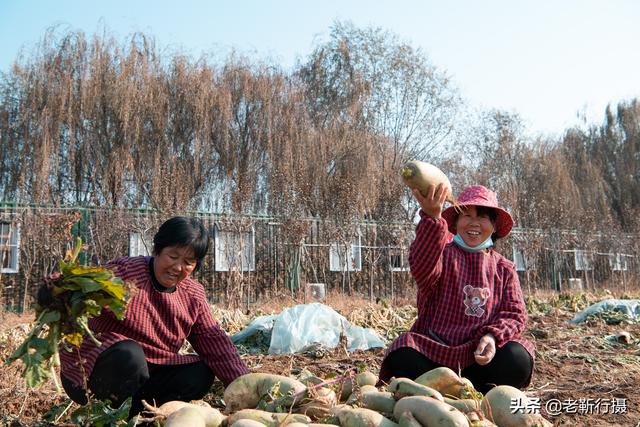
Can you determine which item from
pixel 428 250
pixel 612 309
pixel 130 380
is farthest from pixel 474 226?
pixel 612 309

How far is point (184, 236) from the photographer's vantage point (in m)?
2.79

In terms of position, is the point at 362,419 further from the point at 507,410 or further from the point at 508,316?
the point at 508,316

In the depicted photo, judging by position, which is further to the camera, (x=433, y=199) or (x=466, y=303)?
(x=466, y=303)

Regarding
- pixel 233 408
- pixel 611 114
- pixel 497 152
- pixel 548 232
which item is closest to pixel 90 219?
pixel 233 408

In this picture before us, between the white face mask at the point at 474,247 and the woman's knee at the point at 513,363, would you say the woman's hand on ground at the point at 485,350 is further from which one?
the white face mask at the point at 474,247

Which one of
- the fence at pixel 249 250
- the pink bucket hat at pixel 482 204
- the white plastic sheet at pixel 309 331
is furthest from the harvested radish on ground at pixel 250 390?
the fence at pixel 249 250

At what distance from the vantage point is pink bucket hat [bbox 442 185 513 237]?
3035 millimetres

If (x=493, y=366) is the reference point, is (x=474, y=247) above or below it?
above

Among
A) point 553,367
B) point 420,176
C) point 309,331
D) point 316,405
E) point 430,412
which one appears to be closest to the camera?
point 430,412

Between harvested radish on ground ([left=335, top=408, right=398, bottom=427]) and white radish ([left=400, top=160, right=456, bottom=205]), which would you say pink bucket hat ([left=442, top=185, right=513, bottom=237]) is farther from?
harvested radish on ground ([left=335, top=408, right=398, bottom=427])

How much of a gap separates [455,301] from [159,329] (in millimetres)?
1584

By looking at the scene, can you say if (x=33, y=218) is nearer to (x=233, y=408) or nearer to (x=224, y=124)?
(x=224, y=124)

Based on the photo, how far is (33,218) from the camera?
1009 cm

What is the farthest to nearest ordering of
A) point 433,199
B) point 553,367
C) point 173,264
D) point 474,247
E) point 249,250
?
point 249,250, point 553,367, point 474,247, point 173,264, point 433,199
